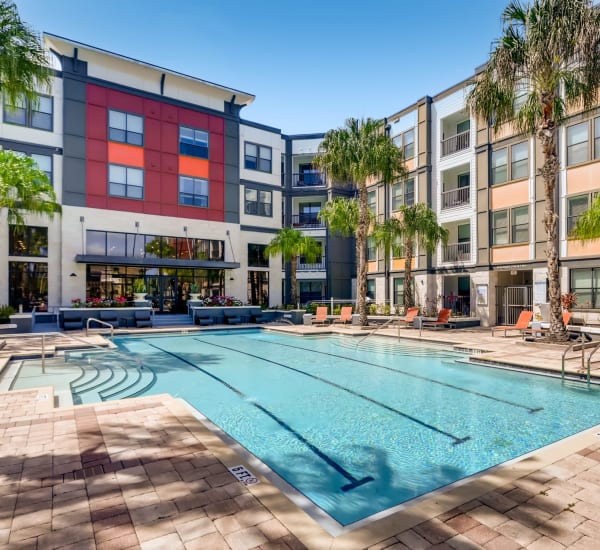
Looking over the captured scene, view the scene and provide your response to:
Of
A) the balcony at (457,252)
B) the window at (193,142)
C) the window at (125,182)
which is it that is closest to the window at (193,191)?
the window at (193,142)

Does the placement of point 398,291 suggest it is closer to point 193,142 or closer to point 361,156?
point 361,156

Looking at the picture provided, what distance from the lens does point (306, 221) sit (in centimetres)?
A: 3434

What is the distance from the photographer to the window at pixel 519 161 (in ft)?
66.7

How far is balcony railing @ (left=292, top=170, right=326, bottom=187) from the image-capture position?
34.1 metres

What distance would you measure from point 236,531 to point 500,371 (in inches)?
360

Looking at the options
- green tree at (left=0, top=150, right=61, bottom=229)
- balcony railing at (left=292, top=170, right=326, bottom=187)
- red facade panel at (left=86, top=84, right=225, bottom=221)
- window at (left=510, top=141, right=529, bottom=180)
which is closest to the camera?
green tree at (left=0, top=150, right=61, bottom=229)

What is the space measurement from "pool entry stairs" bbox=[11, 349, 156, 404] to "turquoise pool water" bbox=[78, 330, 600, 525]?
489 mm

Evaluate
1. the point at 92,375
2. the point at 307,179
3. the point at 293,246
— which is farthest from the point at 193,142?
the point at 92,375

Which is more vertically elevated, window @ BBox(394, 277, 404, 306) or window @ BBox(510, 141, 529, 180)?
window @ BBox(510, 141, 529, 180)

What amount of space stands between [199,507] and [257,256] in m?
26.9

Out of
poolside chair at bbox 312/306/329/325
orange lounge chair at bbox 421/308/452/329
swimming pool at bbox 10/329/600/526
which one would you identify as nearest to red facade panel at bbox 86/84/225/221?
poolside chair at bbox 312/306/329/325

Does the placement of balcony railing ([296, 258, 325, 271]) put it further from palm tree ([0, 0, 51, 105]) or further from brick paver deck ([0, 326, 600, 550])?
brick paver deck ([0, 326, 600, 550])

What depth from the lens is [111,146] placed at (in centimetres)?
2423

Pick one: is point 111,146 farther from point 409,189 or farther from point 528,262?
point 528,262
